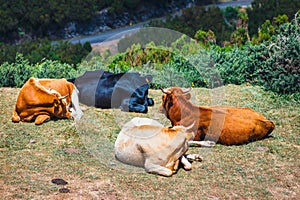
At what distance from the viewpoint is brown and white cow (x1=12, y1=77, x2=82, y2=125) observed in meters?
8.84

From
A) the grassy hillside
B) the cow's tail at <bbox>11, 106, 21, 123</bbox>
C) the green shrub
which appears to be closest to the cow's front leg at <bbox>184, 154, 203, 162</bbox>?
the grassy hillside

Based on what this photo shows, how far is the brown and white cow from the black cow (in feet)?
2.73

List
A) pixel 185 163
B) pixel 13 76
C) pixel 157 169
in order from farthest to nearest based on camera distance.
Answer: pixel 13 76 → pixel 185 163 → pixel 157 169

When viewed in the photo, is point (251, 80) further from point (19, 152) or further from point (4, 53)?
point (4, 53)

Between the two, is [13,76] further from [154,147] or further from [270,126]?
[270,126]

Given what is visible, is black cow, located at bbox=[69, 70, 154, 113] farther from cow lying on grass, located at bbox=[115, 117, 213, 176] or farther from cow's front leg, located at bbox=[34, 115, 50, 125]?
cow lying on grass, located at bbox=[115, 117, 213, 176]

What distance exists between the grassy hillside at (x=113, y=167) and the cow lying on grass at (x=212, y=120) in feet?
0.58

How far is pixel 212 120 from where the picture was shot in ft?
25.5

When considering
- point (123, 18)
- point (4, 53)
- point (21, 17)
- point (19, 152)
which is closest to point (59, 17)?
point (21, 17)

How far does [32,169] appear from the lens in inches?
270

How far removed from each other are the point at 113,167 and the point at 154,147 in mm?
692

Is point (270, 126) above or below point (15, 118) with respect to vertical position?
above

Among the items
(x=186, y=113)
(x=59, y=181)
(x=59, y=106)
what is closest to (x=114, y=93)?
(x=59, y=106)

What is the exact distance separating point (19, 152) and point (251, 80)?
6.88 meters
